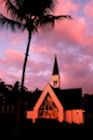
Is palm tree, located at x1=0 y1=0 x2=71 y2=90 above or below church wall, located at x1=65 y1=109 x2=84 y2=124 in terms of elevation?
above

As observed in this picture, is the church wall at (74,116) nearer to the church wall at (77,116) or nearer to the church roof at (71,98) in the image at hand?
the church wall at (77,116)

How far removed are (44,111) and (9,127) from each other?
1431 cm

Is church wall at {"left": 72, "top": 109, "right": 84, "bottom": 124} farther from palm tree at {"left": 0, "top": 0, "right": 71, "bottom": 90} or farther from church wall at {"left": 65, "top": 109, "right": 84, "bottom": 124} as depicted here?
palm tree at {"left": 0, "top": 0, "right": 71, "bottom": 90}

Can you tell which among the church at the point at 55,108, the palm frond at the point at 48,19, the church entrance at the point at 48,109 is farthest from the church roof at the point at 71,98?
the palm frond at the point at 48,19

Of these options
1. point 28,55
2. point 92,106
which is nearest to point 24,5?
point 28,55

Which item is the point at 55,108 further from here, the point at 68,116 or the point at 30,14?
the point at 30,14

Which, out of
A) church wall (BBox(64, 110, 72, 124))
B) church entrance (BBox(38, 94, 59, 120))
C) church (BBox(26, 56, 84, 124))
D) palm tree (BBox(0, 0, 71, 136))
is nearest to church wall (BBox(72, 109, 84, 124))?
church (BBox(26, 56, 84, 124))

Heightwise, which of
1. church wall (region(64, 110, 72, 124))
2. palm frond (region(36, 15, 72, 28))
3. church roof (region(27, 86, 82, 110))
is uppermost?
palm frond (region(36, 15, 72, 28))

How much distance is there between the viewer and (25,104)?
6164mm

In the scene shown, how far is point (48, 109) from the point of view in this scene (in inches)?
775

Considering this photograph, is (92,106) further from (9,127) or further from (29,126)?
(9,127)

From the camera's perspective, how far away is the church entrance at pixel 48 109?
1941 cm

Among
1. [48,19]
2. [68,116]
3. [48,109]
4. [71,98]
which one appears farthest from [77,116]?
[48,19]

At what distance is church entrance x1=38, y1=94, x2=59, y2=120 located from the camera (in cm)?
1941
